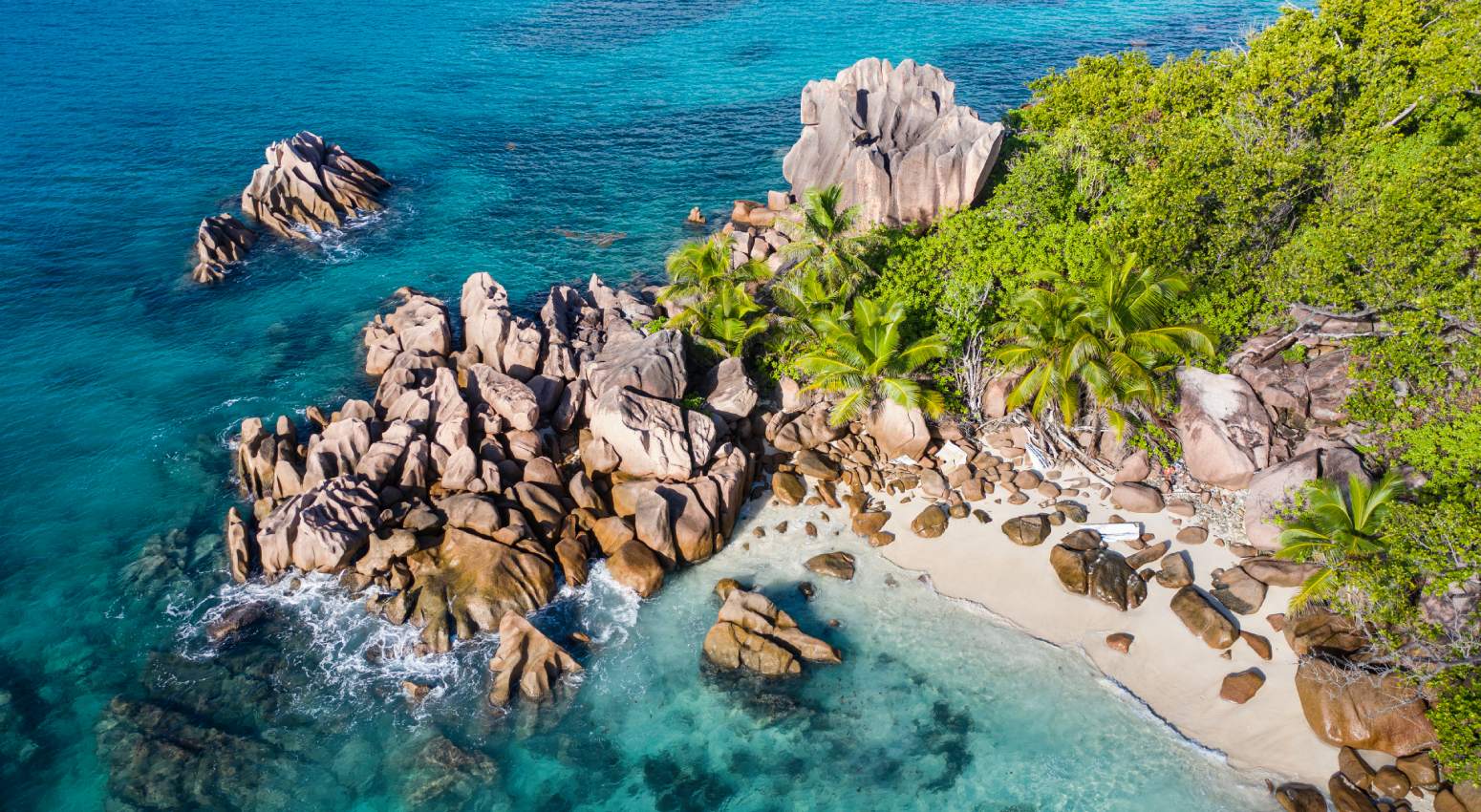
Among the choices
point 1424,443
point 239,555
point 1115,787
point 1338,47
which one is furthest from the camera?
point 1338,47

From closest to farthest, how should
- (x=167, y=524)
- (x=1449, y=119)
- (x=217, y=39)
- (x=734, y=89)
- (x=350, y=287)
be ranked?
(x=167, y=524) → (x=1449, y=119) → (x=350, y=287) → (x=734, y=89) → (x=217, y=39)

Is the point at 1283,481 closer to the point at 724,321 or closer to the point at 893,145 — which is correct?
the point at 724,321

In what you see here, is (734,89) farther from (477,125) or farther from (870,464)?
(870,464)

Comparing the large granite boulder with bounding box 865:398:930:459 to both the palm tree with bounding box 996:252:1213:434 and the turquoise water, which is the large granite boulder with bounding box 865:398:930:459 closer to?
the palm tree with bounding box 996:252:1213:434

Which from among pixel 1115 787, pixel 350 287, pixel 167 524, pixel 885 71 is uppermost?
pixel 885 71

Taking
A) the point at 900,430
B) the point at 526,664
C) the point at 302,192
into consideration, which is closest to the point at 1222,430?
the point at 900,430

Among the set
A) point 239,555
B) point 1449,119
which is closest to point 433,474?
point 239,555

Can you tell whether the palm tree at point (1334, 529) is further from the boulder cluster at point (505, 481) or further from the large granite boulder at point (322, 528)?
the large granite boulder at point (322, 528)
